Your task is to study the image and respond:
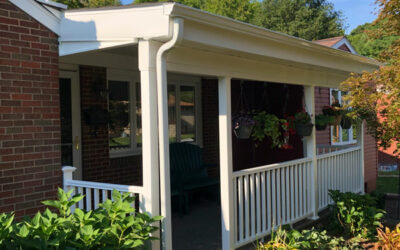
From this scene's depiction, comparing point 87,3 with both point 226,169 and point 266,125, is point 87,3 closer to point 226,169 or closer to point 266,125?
point 266,125

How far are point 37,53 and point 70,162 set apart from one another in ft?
7.08

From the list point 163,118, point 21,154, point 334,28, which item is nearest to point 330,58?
point 163,118

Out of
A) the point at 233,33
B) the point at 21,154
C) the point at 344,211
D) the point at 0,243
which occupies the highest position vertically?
the point at 233,33

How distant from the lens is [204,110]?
325 inches

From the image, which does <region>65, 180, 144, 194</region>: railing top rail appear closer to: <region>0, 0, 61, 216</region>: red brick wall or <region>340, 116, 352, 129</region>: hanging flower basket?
<region>0, 0, 61, 216</region>: red brick wall

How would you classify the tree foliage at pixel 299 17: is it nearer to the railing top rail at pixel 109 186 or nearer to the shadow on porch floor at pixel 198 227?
the shadow on porch floor at pixel 198 227

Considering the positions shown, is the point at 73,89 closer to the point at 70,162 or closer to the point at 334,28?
the point at 70,162

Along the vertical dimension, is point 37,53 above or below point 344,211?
above

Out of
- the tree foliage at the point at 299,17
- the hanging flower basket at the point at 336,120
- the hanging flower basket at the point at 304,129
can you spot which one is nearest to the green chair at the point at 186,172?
the hanging flower basket at the point at 304,129

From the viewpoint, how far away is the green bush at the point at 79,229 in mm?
2836

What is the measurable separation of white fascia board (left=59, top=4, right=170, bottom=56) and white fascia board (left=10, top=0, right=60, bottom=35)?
0.08 meters

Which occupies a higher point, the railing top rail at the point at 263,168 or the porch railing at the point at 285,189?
the railing top rail at the point at 263,168

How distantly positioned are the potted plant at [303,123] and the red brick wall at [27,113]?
3.58 m

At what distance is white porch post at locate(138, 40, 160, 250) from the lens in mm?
3758
